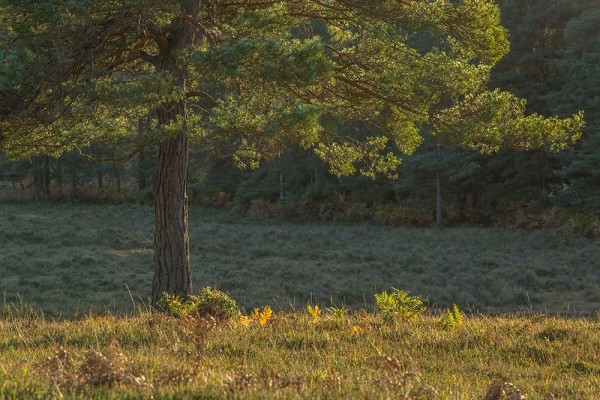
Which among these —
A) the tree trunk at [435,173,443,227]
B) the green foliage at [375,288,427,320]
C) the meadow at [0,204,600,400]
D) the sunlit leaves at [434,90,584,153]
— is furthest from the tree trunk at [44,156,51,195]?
the green foliage at [375,288,427,320]

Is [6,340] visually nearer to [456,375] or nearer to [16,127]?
[16,127]

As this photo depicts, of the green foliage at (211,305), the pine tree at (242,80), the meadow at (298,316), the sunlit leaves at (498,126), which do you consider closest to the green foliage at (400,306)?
the meadow at (298,316)

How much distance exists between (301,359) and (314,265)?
53.6 ft

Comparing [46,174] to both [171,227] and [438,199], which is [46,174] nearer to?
[438,199]

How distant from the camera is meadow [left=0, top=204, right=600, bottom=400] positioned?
3.73 metres

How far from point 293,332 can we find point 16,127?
4.75m

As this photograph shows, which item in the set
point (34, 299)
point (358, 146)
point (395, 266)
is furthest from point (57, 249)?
point (358, 146)

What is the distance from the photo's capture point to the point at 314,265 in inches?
853

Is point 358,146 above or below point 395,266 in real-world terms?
above

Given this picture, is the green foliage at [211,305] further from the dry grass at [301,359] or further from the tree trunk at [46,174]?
the tree trunk at [46,174]

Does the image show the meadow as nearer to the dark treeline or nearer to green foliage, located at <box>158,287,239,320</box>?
green foliage, located at <box>158,287,239,320</box>

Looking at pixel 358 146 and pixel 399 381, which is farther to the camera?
pixel 358 146

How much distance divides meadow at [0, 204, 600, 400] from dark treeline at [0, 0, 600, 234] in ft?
8.33

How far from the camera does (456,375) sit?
5023 mm
